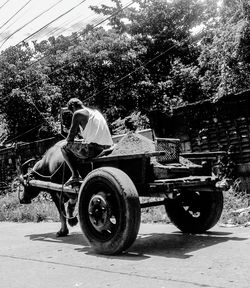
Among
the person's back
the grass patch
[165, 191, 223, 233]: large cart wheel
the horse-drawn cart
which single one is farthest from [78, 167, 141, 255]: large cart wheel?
the grass patch

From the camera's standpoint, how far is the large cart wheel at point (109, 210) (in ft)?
14.2

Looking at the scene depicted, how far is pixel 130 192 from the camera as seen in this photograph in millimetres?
4359

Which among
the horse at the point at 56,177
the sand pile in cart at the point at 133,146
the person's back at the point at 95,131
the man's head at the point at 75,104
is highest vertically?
the man's head at the point at 75,104

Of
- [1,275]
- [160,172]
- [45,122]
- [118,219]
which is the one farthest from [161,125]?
[45,122]

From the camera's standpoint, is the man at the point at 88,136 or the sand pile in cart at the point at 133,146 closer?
the sand pile in cart at the point at 133,146

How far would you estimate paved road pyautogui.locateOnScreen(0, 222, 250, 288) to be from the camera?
343cm

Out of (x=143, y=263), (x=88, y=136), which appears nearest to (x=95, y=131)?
(x=88, y=136)

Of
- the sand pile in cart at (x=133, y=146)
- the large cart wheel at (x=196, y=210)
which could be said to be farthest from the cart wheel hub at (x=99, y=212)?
the large cart wheel at (x=196, y=210)

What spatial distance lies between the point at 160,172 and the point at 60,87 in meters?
16.6

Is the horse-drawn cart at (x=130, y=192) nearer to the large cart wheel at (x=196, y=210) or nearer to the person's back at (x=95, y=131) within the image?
the large cart wheel at (x=196, y=210)

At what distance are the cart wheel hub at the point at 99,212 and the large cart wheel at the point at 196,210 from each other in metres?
1.15

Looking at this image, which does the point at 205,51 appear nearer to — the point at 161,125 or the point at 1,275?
the point at 161,125

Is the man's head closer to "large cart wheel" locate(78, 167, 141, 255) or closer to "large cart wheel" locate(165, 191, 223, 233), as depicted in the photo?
"large cart wheel" locate(78, 167, 141, 255)

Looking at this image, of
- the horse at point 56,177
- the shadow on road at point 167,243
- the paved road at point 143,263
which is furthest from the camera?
the horse at point 56,177
